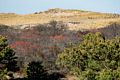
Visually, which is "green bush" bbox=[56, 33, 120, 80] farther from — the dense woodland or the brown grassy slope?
the brown grassy slope

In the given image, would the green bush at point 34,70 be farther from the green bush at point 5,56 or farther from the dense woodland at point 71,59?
the green bush at point 5,56

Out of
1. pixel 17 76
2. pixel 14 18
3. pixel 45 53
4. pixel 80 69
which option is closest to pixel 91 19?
pixel 14 18

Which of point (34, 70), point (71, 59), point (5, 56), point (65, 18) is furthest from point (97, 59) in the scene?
point (65, 18)

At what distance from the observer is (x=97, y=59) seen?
3662cm

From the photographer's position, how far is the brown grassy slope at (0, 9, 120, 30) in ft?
396

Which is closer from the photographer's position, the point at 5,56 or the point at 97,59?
the point at 97,59

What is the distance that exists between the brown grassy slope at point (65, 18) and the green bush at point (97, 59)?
243ft

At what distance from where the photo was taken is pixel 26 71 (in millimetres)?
48562

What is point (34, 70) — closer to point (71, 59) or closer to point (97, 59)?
point (71, 59)

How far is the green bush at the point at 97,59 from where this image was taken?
1328 inches

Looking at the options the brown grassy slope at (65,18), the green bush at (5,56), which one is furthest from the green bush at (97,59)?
the brown grassy slope at (65,18)

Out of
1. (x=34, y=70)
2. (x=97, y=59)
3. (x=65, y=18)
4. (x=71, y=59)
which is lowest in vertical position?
(x=65, y=18)

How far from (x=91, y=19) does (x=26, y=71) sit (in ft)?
274

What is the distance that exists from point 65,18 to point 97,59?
321 feet
